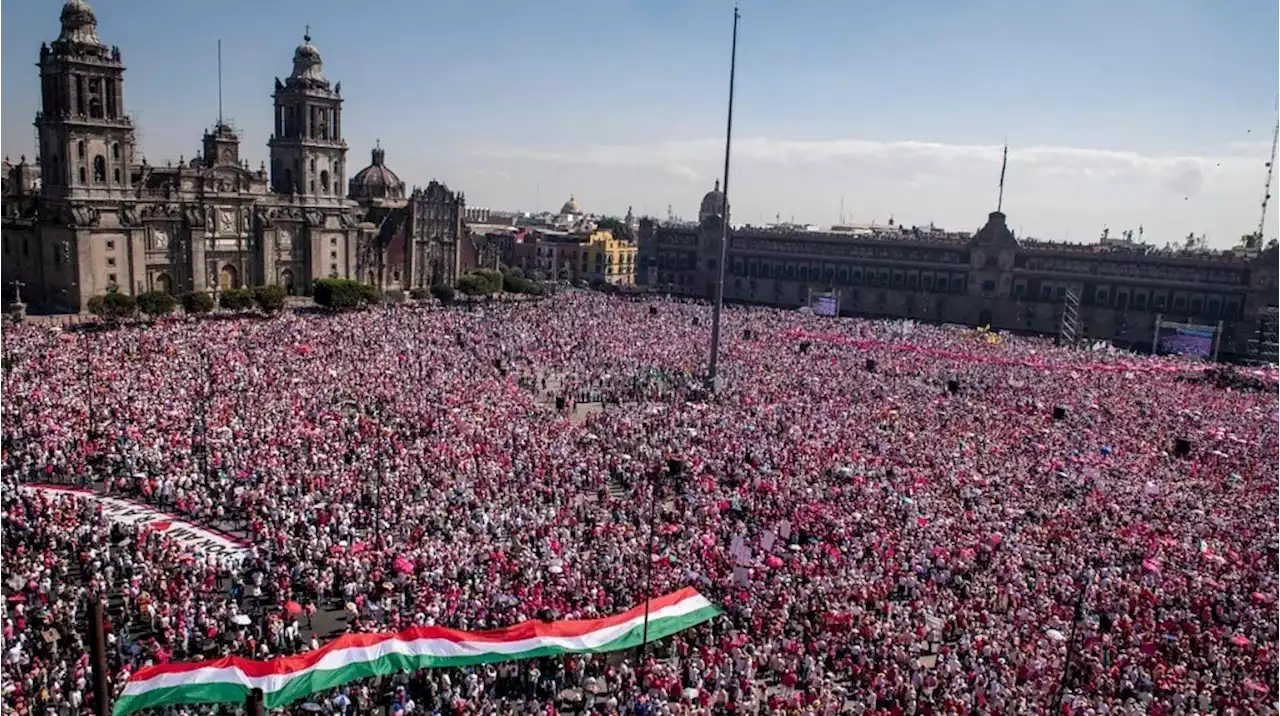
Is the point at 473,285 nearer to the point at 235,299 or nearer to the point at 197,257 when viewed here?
the point at 197,257

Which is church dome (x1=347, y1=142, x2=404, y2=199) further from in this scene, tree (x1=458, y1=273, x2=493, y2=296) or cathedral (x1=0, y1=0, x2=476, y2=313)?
tree (x1=458, y1=273, x2=493, y2=296)

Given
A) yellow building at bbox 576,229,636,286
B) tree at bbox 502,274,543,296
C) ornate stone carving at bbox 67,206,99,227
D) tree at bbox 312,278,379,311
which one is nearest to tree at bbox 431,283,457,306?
tree at bbox 502,274,543,296

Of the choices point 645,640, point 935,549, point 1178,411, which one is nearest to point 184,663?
point 645,640

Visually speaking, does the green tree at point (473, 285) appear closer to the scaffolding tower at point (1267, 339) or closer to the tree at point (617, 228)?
the tree at point (617, 228)

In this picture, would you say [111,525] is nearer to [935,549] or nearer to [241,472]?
[241,472]

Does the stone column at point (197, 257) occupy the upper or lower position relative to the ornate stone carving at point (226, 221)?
lower

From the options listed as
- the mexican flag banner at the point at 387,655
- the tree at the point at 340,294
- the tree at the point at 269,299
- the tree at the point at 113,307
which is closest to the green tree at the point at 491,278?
the tree at the point at 340,294
